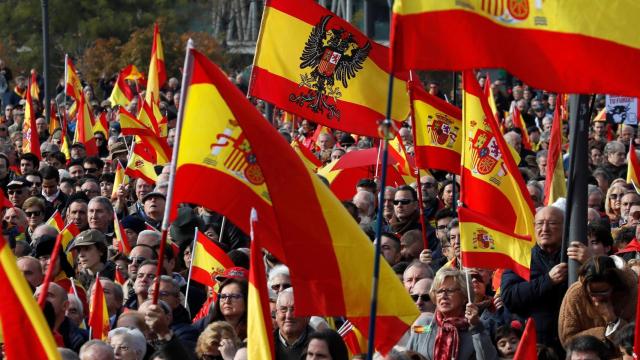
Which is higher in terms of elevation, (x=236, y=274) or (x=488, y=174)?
(x=488, y=174)

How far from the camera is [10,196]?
635 inches

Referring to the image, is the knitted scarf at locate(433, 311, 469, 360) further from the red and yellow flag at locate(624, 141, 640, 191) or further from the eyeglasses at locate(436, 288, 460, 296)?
the red and yellow flag at locate(624, 141, 640, 191)

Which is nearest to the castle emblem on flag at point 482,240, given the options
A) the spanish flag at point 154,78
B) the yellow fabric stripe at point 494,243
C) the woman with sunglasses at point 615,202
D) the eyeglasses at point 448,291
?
the yellow fabric stripe at point 494,243

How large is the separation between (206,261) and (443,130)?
7.67 ft

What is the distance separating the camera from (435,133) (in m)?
12.9

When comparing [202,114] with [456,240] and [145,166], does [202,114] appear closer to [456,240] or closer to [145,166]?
[456,240]

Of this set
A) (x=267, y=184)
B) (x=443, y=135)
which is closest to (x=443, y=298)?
(x=267, y=184)

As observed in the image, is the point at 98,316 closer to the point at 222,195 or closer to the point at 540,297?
the point at 222,195

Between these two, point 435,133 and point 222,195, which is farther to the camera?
point 435,133

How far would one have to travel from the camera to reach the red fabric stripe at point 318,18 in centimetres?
1216

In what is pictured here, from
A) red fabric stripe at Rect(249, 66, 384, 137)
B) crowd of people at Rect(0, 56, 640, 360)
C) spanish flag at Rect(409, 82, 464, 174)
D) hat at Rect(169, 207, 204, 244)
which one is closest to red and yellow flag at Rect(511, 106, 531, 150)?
crowd of people at Rect(0, 56, 640, 360)

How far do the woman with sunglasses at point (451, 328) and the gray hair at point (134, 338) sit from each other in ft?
4.90

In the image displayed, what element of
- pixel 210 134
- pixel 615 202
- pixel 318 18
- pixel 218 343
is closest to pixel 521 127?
pixel 615 202

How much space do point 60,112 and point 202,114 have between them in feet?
50.9
